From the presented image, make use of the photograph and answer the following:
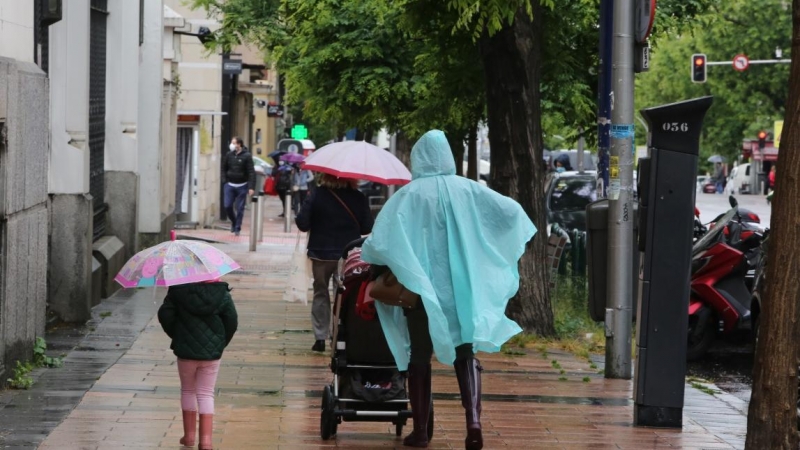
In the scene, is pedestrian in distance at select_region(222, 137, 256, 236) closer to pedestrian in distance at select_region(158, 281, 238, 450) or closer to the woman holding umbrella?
the woman holding umbrella

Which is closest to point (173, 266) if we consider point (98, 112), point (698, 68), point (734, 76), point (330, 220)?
point (330, 220)

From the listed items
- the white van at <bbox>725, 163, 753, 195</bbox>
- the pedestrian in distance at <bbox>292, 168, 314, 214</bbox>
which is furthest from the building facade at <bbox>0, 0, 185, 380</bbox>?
the white van at <bbox>725, 163, 753, 195</bbox>

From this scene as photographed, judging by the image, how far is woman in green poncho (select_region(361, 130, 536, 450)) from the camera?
7691mm

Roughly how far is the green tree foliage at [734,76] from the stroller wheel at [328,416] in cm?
5291

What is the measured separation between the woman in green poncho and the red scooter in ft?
18.8

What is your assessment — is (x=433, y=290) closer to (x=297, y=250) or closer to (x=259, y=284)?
(x=297, y=250)

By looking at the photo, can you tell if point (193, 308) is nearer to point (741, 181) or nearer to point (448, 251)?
point (448, 251)

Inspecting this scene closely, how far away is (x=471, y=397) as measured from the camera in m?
7.74

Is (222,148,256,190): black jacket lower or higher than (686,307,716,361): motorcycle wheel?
higher

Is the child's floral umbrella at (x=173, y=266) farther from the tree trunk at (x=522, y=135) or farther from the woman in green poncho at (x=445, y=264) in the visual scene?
the tree trunk at (x=522, y=135)

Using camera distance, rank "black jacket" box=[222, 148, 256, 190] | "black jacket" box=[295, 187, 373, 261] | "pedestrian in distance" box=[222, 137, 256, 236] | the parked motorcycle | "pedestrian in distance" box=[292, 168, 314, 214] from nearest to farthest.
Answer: "black jacket" box=[295, 187, 373, 261]
the parked motorcycle
"pedestrian in distance" box=[222, 137, 256, 236]
"black jacket" box=[222, 148, 256, 190]
"pedestrian in distance" box=[292, 168, 314, 214]

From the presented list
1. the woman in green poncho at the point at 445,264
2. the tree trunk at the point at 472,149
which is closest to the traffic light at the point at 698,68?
the tree trunk at the point at 472,149

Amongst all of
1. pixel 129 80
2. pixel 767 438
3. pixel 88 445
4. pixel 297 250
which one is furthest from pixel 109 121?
pixel 767 438

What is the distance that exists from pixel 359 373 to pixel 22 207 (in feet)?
9.99
